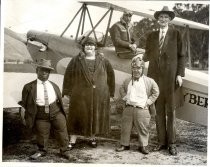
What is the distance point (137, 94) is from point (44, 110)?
89 centimetres

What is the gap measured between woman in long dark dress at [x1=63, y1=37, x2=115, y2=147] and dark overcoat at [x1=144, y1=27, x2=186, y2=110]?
0.42 meters

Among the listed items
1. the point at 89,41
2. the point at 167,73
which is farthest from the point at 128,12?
the point at 167,73

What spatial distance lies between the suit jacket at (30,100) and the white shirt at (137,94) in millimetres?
649

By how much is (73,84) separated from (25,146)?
77 centimetres

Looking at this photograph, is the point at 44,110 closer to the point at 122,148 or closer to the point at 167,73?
the point at 122,148

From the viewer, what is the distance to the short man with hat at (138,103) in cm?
352

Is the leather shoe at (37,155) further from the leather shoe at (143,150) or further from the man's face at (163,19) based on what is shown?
the man's face at (163,19)

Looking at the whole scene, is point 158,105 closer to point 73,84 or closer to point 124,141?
point 124,141

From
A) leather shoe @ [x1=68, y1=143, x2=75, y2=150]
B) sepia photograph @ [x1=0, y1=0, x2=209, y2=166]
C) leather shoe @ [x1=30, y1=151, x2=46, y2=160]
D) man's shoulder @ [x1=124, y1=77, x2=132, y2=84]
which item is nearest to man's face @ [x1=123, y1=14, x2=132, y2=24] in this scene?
sepia photograph @ [x1=0, y1=0, x2=209, y2=166]

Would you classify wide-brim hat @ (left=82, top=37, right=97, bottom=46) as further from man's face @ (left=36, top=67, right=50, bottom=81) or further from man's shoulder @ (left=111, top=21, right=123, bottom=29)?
man's face @ (left=36, top=67, right=50, bottom=81)

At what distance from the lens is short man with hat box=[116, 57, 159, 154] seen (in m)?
3.52

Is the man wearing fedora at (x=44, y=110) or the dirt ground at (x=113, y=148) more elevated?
the man wearing fedora at (x=44, y=110)

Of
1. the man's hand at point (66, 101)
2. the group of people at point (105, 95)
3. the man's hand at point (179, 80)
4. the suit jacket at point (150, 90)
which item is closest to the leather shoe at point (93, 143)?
the group of people at point (105, 95)

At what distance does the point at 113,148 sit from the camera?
3.62 meters
